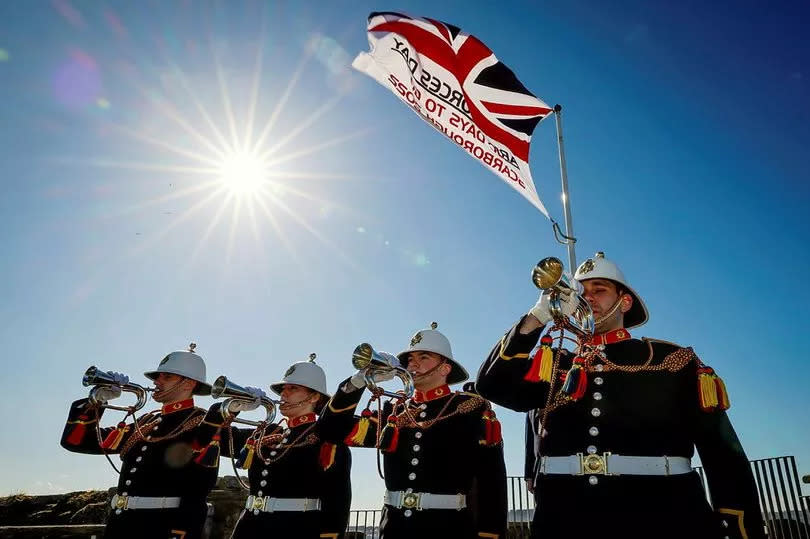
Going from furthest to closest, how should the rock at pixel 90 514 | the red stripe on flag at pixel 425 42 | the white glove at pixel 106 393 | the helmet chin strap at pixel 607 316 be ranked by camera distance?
the rock at pixel 90 514, the red stripe on flag at pixel 425 42, the white glove at pixel 106 393, the helmet chin strap at pixel 607 316

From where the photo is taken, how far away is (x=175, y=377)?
754cm

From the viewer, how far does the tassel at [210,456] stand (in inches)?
265

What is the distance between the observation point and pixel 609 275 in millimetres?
4172

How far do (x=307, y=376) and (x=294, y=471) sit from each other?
4.24 ft

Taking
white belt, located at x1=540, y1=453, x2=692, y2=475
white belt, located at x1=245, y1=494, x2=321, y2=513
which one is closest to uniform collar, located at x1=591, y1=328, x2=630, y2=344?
white belt, located at x1=540, y1=453, x2=692, y2=475

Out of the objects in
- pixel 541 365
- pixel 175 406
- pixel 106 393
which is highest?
pixel 106 393

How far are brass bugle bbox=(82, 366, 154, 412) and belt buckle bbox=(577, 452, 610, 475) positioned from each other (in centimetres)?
615

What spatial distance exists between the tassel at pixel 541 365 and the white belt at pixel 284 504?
349cm

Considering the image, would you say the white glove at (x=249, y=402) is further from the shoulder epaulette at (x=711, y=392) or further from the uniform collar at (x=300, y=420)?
the shoulder epaulette at (x=711, y=392)

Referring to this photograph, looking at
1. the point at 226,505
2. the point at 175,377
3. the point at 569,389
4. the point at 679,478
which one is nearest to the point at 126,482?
the point at 175,377

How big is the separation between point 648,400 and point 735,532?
814 millimetres

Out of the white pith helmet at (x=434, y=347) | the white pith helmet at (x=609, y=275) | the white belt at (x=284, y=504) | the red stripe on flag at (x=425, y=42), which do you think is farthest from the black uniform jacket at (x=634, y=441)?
the red stripe on flag at (x=425, y=42)

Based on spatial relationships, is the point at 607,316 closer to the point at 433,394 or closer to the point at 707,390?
the point at 707,390

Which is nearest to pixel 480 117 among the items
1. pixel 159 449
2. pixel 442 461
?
pixel 442 461
